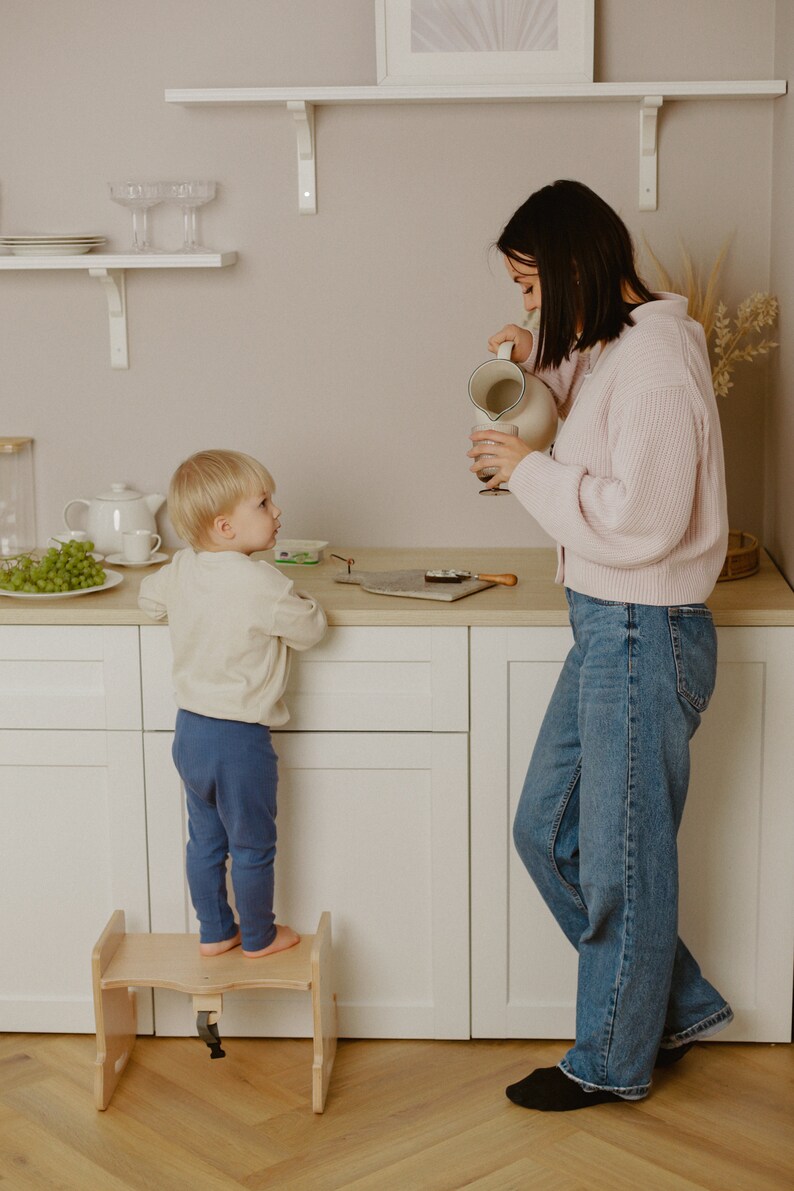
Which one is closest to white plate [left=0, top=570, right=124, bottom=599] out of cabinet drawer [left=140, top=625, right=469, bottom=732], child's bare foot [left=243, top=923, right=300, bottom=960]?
cabinet drawer [left=140, top=625, right=469, bottom=732]

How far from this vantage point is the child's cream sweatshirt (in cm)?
204

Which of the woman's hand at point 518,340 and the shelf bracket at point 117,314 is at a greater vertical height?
the shelf bracket at point 117,314

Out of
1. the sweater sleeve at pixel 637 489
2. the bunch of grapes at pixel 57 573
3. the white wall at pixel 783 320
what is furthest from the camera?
the white wall at pixel 783 320

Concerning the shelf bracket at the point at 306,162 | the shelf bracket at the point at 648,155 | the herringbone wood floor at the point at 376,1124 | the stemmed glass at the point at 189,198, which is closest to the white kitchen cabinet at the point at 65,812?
the herringbone wood floor at the point at 376,1124

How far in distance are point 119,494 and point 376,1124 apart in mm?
1310

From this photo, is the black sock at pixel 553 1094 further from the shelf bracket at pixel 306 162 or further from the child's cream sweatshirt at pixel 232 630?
the shelf bracket at pixel 306 162

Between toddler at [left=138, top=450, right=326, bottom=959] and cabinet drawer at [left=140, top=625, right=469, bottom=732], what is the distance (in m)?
0.08

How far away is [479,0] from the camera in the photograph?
8.23 ft

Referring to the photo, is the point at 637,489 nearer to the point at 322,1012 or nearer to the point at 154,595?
the point at 154,595

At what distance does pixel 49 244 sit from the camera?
8.38 ft

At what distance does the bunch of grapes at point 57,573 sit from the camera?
7.55 ft

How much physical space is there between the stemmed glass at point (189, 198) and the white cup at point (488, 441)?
0.87 meters

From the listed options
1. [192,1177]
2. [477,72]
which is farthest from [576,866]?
[477,72]

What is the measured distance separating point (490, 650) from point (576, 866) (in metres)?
0.38
